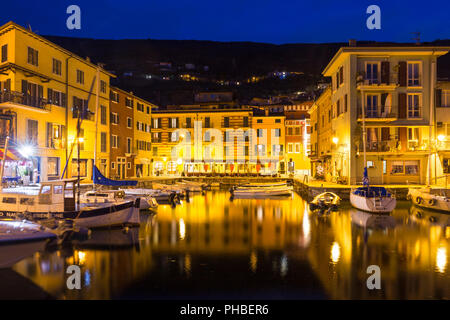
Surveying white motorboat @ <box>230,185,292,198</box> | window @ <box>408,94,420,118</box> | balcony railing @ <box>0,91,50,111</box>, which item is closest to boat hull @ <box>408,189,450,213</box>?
window @ <box>408,94,420,118</box>

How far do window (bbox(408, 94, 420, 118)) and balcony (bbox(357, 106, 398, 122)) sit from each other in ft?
8.25

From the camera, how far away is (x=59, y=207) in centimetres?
2059

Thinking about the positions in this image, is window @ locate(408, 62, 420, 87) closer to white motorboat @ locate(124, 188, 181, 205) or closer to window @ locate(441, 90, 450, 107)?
window @ locate(441, 90, 450, 107)

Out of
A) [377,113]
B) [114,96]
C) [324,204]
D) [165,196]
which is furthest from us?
[114,96]

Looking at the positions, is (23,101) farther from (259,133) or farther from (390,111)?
(259,133)

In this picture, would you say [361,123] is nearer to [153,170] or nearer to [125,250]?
[125,250]

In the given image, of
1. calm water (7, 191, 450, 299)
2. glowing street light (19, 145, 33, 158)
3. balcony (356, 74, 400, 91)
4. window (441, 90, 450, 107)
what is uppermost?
balcony (356, 74, 400, 91)

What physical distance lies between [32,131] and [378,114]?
36.1 m

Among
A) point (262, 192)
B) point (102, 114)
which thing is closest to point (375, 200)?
point (262, 192)

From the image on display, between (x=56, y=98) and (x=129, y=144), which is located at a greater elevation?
(x=56, y=98)

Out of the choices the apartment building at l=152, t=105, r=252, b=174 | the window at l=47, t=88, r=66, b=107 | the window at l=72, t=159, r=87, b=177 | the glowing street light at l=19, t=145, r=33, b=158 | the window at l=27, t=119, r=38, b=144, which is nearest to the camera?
the glowing street light at l=19, t=145, r=33, b=158

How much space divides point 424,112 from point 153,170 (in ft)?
153

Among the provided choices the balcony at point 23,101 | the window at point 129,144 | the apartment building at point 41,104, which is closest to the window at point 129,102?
the window at point 129,144

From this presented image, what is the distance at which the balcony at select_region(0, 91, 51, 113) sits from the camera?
1167 inches
